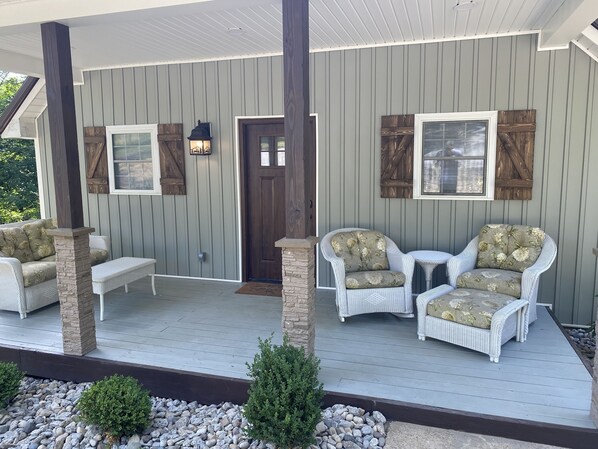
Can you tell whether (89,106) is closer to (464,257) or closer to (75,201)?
(75,201)

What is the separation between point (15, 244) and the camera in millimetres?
5070

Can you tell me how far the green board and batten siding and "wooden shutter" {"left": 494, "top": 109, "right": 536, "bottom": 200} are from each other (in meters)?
0.09

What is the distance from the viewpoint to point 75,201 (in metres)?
3.63

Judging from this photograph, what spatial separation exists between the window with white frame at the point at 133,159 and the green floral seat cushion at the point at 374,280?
9.85ft

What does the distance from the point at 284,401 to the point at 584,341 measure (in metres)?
3.49

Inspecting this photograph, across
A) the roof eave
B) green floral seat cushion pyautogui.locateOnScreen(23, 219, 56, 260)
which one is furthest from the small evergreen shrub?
the roof eave

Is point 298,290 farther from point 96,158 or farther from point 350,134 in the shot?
point 96,158

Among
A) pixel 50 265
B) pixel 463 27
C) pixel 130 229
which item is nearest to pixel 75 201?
pixel 50 265

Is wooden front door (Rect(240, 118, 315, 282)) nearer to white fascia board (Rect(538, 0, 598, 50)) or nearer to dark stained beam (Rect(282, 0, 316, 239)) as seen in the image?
dark stained beam (Rect(282, 0, 316, 239))

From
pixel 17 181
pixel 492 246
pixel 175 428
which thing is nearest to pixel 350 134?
pixel 492 246

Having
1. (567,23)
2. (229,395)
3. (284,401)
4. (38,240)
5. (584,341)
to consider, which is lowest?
(584,341)

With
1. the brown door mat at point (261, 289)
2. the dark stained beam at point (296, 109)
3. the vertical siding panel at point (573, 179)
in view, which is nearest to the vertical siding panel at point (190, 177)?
the brown door mat at point (261, 289)

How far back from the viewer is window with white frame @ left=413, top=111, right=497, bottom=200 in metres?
4.76

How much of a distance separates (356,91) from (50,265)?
383cm
